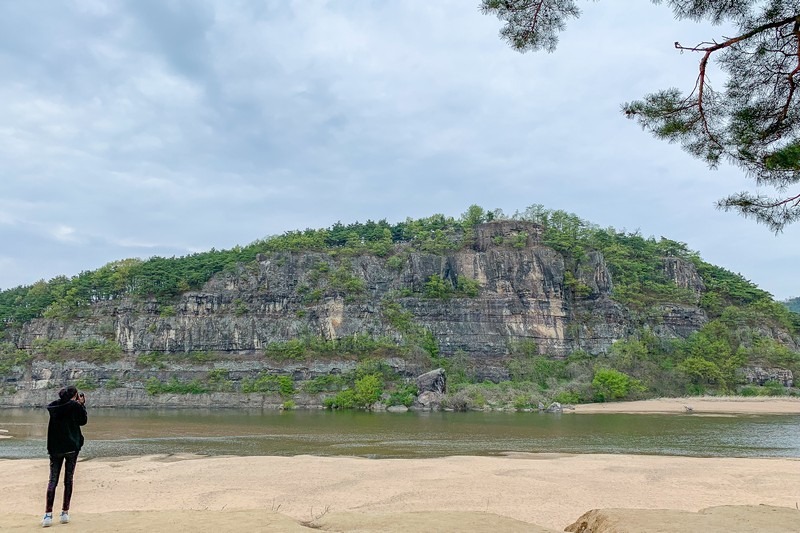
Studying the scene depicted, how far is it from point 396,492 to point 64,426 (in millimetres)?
10214

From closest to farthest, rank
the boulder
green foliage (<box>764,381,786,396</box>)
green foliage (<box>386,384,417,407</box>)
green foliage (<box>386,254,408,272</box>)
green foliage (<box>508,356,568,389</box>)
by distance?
1. green foliage (<box>386,384,417,407</box>)
2. the boulder
3. green foliage (<box>764,381,786,396</box>)
4. green foliage (<box>508,356,568,389</box>)
5. green foliage (<box>386,254,408,272</box>)

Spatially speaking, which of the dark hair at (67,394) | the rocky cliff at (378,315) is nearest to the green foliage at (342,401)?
the rocky cliff at (378,315)

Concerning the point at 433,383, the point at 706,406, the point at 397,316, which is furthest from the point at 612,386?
→ the point at 397,316

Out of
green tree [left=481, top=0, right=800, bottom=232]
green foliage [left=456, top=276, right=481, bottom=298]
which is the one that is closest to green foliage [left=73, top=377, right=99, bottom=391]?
green foliage [left=456, top=276, right=481, bottom=298]

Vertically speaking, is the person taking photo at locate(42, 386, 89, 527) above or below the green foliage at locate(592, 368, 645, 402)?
above

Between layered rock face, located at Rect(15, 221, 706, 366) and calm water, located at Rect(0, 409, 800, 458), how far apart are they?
4979 centimetres

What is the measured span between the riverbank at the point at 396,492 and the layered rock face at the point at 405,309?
75.4 metres

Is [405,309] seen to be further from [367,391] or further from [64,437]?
[64,437]

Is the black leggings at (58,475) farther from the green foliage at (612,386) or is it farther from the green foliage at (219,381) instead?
the green foliage at (219,381)

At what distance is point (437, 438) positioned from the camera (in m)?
37.9

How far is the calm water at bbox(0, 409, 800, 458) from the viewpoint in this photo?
31.2m

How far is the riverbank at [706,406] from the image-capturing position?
63.9 metres

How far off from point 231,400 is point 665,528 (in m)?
86.3

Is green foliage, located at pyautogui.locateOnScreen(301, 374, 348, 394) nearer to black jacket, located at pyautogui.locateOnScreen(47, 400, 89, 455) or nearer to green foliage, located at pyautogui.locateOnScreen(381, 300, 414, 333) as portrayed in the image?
green foliage, located at pyautogui.locateOnScreen(381, 300, 414, 333)
